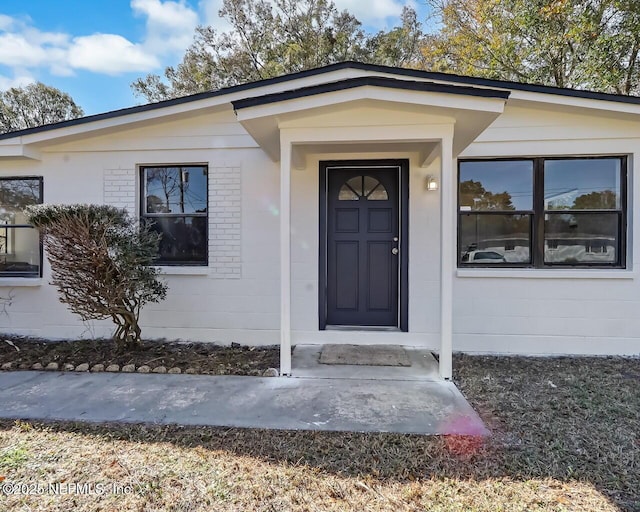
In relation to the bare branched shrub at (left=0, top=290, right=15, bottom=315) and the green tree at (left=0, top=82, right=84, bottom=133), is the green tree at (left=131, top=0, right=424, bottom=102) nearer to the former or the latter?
the green tree at (left=0, top=82, right=84, bottom=133)

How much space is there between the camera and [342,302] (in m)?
4.87

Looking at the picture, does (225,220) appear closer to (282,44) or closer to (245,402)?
(245,402)

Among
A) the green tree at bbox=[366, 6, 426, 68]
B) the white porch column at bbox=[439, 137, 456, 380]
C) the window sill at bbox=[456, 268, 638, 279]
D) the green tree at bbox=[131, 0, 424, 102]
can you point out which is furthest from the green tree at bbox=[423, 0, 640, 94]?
the white porch column at bbox=[439, 137, 456, 380]

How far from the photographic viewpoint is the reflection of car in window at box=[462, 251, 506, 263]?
187 inches

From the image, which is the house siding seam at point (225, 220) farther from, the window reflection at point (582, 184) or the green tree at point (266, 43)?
the green tree at point (266, 43)

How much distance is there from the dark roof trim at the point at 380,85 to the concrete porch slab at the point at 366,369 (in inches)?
102

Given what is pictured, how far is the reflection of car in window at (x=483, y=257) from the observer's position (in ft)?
15.6

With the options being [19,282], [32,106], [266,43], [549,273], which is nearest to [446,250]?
[549,273]

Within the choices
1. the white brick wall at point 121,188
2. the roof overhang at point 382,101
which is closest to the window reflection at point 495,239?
the roof overhang at point 382,101

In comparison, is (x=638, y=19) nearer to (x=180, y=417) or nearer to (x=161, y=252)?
(x=161, y=252)

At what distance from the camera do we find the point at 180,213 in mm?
5055

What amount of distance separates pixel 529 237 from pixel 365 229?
6.58 ft

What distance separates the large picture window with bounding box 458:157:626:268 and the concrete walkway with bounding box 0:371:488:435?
6.87 feet

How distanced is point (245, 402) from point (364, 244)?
2.41 meters
